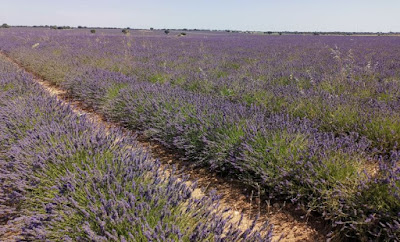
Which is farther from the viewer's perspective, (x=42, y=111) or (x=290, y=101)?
(x=290, y=101)

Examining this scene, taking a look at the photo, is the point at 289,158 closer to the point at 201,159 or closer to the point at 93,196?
the point at 201,159

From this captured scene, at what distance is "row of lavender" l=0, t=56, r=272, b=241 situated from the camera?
1.37 m

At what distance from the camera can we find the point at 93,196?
161 centimetres

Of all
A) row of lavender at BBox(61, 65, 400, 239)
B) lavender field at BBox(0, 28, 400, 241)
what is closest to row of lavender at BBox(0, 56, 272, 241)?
lavender field at BBox(0, 28, 400, 241)

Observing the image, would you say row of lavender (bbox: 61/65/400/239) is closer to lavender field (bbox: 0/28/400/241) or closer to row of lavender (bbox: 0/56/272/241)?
lavender field (bbox: 0/28/400/241)

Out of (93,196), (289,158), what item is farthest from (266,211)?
(93,196)

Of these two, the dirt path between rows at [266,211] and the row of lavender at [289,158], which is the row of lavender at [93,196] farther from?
the row of lavender at [289,158]

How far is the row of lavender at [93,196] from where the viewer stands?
1371 millimetres

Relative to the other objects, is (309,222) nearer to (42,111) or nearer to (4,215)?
(4,215)

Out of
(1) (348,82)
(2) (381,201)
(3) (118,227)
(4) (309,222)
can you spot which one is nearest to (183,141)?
(4) (309,222)

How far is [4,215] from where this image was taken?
6.35ft

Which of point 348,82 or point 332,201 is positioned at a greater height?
point 348,82

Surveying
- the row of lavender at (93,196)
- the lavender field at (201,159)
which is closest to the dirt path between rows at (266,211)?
the lavender field at (201,159)

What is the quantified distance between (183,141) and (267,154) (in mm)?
1137
